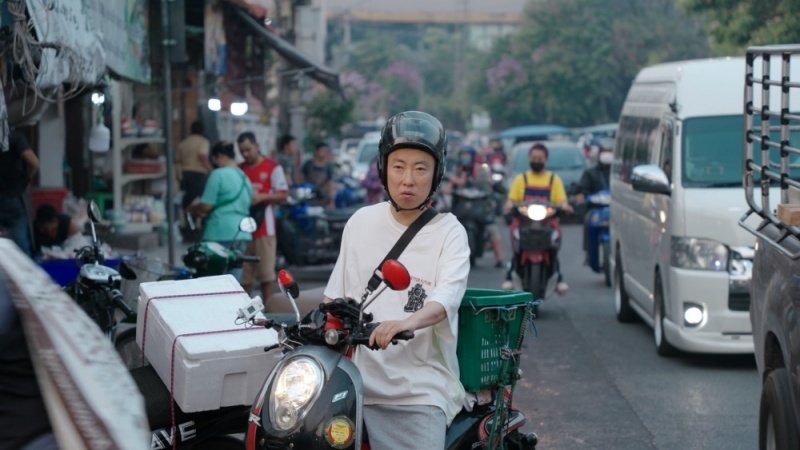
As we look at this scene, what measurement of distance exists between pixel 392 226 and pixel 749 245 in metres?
5.64

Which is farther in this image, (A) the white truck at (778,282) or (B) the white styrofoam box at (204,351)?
(A) the white truck at (778,282)

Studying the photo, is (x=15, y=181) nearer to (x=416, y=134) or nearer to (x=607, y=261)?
(x=416, y=134)

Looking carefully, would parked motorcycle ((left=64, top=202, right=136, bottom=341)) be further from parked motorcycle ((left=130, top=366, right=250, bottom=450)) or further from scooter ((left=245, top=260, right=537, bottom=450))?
scooter ((left=245, top=260, right=537, bottom=450))

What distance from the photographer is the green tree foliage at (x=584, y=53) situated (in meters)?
58.1

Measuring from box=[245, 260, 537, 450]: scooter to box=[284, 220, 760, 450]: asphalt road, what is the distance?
365 centimetres

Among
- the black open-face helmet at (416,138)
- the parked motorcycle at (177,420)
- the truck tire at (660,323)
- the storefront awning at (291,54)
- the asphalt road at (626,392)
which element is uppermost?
the storefront awning at (291,54)

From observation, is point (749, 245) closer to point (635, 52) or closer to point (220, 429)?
point (220, 429)

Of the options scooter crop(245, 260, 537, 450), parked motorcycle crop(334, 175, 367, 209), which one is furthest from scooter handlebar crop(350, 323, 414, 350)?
parked motorcycle crop(334, 175, 367, 209)

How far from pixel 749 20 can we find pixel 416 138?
20.8 metres

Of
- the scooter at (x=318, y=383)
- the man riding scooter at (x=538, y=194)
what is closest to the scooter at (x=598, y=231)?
the man riding scooter at (x=538, y=194)

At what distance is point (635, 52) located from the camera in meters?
57.9

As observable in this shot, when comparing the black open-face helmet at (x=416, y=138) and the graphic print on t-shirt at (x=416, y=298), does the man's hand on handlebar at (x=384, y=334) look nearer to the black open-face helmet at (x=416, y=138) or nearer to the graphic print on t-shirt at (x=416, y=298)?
the graphic print on t-shirt at (x=416, y=298)

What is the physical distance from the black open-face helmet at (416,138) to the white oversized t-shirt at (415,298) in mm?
154

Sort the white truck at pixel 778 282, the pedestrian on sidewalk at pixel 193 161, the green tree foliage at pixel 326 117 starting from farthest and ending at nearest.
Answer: the green tree foliage at pixel 326 117 → the pedestrian on sidewalk at pixel 193 161 → the white truck at pixel 778 282
